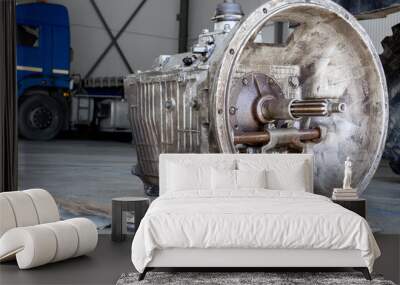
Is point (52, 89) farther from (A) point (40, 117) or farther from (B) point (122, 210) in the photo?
(B) point (122, 210)

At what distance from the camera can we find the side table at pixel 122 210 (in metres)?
4.43

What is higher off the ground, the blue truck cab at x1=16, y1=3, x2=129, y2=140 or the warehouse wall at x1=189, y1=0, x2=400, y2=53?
the warehouse wall at x1=189, y1=0, x2=400, y2=53

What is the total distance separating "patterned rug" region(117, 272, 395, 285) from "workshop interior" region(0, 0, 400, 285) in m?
0.02

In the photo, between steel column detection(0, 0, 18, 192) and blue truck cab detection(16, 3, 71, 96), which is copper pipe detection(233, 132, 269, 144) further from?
blue truck cab detection(16, 3, 71, 96)

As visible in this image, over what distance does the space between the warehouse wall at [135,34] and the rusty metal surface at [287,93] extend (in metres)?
1.51

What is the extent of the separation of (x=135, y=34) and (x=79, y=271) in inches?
182

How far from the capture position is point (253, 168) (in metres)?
4.27

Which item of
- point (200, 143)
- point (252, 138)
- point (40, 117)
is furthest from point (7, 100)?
point (40, 117)

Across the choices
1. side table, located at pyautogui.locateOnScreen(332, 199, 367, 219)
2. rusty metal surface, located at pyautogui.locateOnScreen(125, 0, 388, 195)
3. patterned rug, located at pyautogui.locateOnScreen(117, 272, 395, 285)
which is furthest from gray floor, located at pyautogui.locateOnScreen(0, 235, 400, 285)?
rusty metal surface, located at pyautogui.locateOnScreen(125, 0, 388, 195)

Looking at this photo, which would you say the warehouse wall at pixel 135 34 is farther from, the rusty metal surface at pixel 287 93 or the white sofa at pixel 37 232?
the white sofa at pixel 37 232

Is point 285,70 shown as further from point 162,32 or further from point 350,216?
point 350,216

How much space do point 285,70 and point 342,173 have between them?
3.44 ft

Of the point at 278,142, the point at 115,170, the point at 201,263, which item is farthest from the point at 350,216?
the point at 115,170

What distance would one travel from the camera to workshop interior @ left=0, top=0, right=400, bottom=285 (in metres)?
3.38
